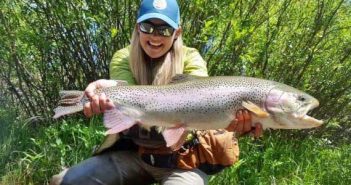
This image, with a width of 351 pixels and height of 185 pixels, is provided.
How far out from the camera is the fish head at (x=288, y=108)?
3.80 metres

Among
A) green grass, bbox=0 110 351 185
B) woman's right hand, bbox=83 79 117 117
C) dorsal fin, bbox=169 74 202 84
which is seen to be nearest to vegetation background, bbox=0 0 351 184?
green grass, bbox=0 110 351 185

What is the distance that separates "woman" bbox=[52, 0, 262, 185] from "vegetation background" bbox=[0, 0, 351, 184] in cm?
153

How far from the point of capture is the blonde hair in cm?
431

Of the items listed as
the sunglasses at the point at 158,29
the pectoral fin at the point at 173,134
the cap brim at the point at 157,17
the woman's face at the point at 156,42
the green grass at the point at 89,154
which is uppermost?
the cap brim at the point at 157,17

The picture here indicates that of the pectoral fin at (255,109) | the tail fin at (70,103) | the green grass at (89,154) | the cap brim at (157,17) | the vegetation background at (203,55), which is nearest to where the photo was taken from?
the pectoral fin at (255,109)

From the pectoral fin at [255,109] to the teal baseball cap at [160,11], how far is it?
0.81 meters

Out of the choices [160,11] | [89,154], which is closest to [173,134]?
[160,11]

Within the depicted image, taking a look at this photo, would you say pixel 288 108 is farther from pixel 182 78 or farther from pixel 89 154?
pixel 89 154

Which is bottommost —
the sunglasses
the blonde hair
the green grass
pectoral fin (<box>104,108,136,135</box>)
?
the green grass

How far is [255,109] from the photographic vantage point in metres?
3.78

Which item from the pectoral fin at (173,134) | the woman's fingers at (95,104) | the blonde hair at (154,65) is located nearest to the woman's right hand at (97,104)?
the woman's fingers at (95,104)

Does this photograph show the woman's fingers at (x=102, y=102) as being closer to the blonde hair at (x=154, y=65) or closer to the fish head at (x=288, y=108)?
the blonde hair at (x=154, y=65)

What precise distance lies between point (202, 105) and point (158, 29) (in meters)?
0.71

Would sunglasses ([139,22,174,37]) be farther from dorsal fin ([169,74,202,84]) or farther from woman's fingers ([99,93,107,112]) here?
woman's fingers ([99,93,107,112])
